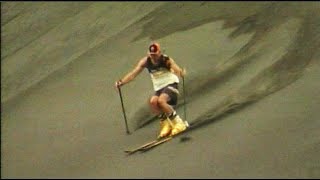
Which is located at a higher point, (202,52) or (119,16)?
(119,16)

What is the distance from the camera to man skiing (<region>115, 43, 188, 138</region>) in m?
2.15

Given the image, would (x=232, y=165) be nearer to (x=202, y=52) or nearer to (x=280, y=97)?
(x=280, y=97)

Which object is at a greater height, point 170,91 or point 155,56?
point 155,56

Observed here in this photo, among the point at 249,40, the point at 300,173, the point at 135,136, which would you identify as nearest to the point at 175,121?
the point at 135,136

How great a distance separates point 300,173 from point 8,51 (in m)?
1.95

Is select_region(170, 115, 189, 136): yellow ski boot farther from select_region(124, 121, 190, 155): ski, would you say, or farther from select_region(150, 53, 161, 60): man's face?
select_region(150, 53, 161, 60): man's face

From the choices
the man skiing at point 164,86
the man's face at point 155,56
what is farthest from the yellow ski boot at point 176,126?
the man's face at point 155,56

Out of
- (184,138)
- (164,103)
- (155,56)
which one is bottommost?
(184,138)

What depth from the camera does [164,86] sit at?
7.13 feet

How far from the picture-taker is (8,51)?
3.23m

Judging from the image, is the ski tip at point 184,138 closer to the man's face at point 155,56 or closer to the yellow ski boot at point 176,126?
the yellow ski boot at point 176,126

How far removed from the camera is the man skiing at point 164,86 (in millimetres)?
2146

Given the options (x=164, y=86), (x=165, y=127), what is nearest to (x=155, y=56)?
A: (x=164, y=86)

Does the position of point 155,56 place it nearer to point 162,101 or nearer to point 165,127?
point 162,101
